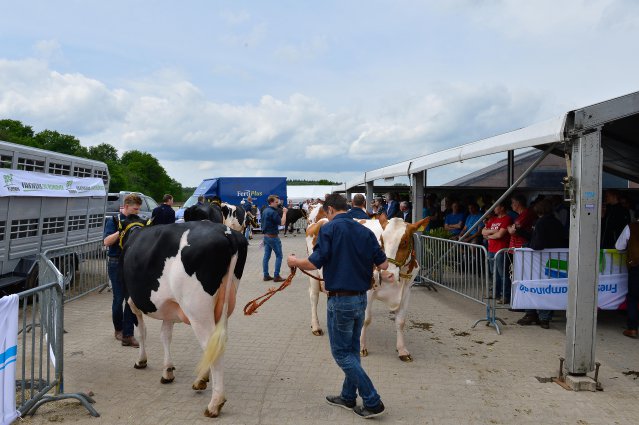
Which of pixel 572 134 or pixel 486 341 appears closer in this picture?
pixel 572 134

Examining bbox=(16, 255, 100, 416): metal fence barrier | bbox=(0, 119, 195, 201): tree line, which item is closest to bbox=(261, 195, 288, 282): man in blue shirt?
bbox=(16, 255, 100, 416): metal fence barrier

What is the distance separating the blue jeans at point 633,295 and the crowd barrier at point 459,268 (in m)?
1.83

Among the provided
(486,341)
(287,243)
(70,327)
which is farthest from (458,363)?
(287,243)

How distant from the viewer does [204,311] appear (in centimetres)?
444

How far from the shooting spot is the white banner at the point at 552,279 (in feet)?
23.4

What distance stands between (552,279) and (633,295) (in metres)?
1.16

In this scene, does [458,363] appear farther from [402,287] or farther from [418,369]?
[402,287]

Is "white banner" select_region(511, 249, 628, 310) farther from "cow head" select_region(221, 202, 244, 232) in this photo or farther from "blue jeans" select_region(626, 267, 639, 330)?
"cow head" select_region(221, 202, 244, 232)

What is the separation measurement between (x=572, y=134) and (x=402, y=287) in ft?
8.76

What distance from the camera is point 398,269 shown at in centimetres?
591

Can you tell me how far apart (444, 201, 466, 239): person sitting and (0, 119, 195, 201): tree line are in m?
53.9

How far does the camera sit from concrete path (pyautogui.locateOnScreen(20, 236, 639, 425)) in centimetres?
446

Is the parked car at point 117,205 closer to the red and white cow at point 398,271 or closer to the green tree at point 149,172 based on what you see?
the red and white cow at point 398,271

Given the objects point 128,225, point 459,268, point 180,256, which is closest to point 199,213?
point 128,225
